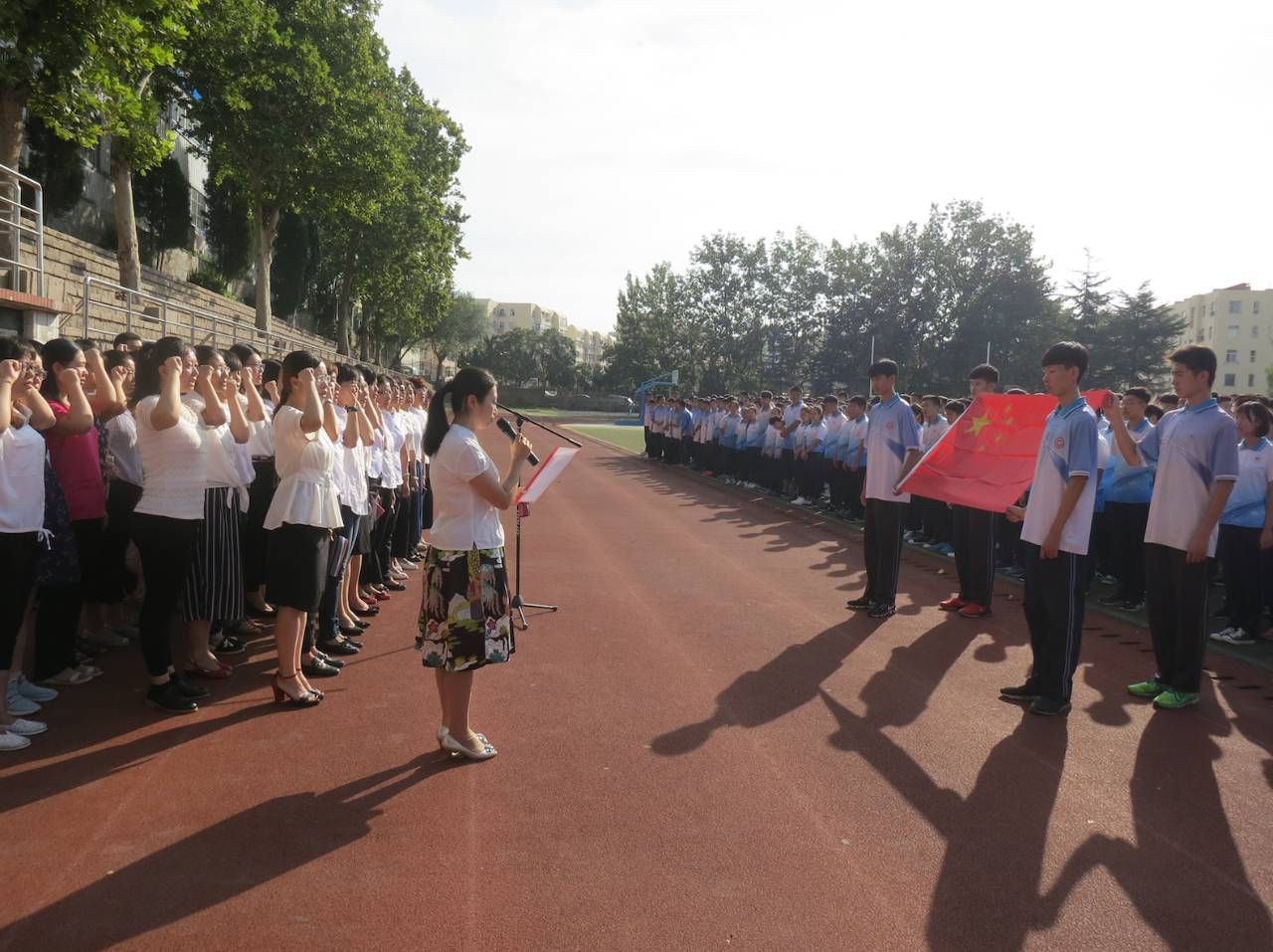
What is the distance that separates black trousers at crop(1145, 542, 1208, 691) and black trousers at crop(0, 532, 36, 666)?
22.2 ft

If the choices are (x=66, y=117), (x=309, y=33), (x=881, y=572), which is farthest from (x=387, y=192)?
(x=881, y=572)

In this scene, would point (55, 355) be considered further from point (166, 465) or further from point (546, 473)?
point (546, 473)

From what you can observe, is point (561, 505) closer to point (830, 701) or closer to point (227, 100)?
point (830, 701)

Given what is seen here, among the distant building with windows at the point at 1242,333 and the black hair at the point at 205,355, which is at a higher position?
the distant building with windows at the point at 1242,333

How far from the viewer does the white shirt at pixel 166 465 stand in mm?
4840

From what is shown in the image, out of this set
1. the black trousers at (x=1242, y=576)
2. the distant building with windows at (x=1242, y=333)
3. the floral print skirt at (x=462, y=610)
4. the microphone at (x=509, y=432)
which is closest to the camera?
Result: the floral print skirt at (x=462, y=610)

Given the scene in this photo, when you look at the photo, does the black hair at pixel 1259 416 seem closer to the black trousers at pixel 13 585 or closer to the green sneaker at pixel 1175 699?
the green sneaker at pixel 1175 699

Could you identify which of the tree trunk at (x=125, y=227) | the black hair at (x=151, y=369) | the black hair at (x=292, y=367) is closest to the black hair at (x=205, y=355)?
the black hair at (x=151, y=369)

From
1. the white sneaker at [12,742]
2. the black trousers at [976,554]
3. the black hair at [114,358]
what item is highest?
the black hair at [114,358]

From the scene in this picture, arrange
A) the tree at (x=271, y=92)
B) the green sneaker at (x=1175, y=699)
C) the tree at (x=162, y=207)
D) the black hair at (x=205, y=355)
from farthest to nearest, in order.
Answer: the tree at (x=162, y=207)
the tree at (x=271, y=92)
the green sneaker at (x=1175, y=699)
the black hair at (x=205, y=355)

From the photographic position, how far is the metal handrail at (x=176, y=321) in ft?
43.5

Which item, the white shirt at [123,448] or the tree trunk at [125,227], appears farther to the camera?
the tree trunk at [125,227]

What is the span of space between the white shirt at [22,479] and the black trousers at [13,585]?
0.07 metres

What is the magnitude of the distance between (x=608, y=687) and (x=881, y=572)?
3.42m
